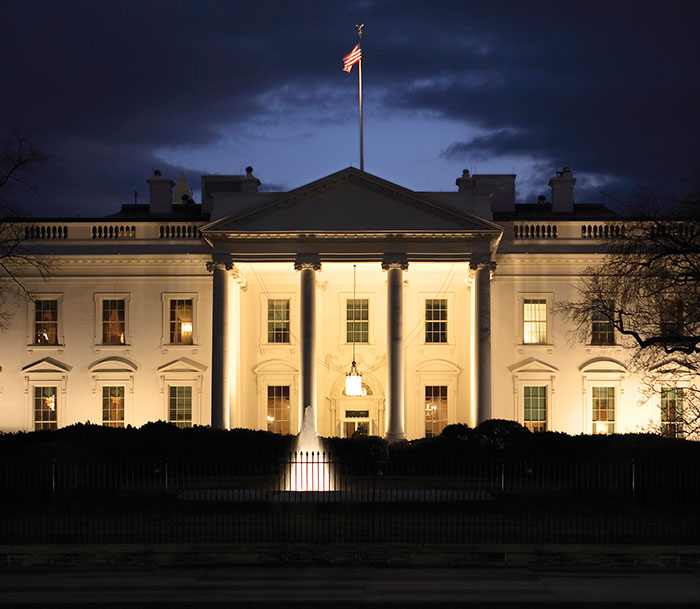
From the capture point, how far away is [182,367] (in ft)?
133

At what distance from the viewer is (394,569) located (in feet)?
54.4

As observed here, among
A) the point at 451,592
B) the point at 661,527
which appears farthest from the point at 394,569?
the point at 661,527

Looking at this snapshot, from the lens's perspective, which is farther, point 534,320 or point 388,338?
point 534,320

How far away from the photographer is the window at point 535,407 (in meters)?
40.2

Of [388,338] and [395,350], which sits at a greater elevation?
[388,338]

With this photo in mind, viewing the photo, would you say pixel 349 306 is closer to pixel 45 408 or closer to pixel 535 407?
pixel 535 407

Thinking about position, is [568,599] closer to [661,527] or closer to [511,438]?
[661,527]

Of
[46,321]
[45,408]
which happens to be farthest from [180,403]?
[46,321]

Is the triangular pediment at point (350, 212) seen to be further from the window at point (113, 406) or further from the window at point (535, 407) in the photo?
the window at point (113, 406)

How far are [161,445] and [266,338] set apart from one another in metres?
10.4

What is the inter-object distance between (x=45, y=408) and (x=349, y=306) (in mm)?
14391

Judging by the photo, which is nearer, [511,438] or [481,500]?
[481,500]

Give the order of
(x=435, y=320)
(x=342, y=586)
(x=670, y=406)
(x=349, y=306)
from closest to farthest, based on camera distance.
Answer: (x=342, y=586), (x=670, y=406), (x=435, y=320), (x=349, y=306)

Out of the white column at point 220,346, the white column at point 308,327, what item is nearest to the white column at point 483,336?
the white column at point 308,327
